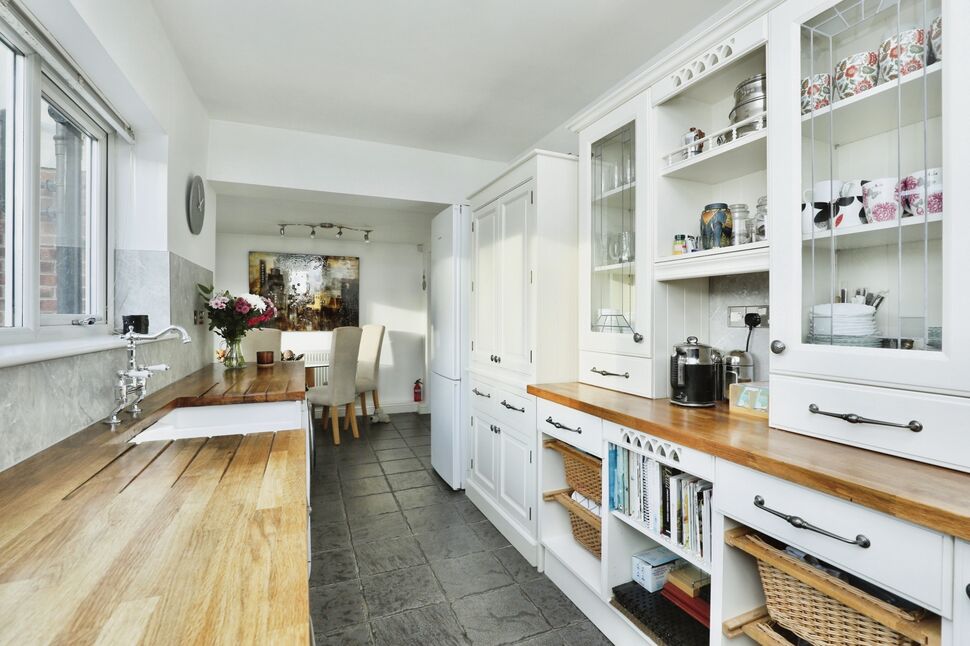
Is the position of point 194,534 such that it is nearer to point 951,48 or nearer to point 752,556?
point 752,556

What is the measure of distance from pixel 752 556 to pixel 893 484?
1.67 feet

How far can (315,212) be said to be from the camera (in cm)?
429

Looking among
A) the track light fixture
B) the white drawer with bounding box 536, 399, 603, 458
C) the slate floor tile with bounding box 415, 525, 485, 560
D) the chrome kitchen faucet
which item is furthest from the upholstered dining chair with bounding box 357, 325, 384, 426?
the chrome kitchen faucet

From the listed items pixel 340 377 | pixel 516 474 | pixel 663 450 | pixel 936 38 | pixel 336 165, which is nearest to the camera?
pixel 936 38

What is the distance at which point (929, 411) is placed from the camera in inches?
40.2

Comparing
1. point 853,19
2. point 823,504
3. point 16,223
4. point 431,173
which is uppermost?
point 431,173

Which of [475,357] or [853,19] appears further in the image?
[475,357]

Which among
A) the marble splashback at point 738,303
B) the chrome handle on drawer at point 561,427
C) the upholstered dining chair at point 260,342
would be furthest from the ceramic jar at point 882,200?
the upholstered dining chair at point 260,342

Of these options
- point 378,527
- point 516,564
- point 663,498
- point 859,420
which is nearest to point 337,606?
point 378,527

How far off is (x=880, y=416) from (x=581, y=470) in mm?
1109

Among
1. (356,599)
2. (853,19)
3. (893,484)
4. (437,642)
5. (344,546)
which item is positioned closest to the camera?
(893,484)

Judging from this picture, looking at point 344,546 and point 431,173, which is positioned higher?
point 431,173

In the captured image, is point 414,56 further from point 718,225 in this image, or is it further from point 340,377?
point 340,377

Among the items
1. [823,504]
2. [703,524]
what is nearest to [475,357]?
[703,524]
